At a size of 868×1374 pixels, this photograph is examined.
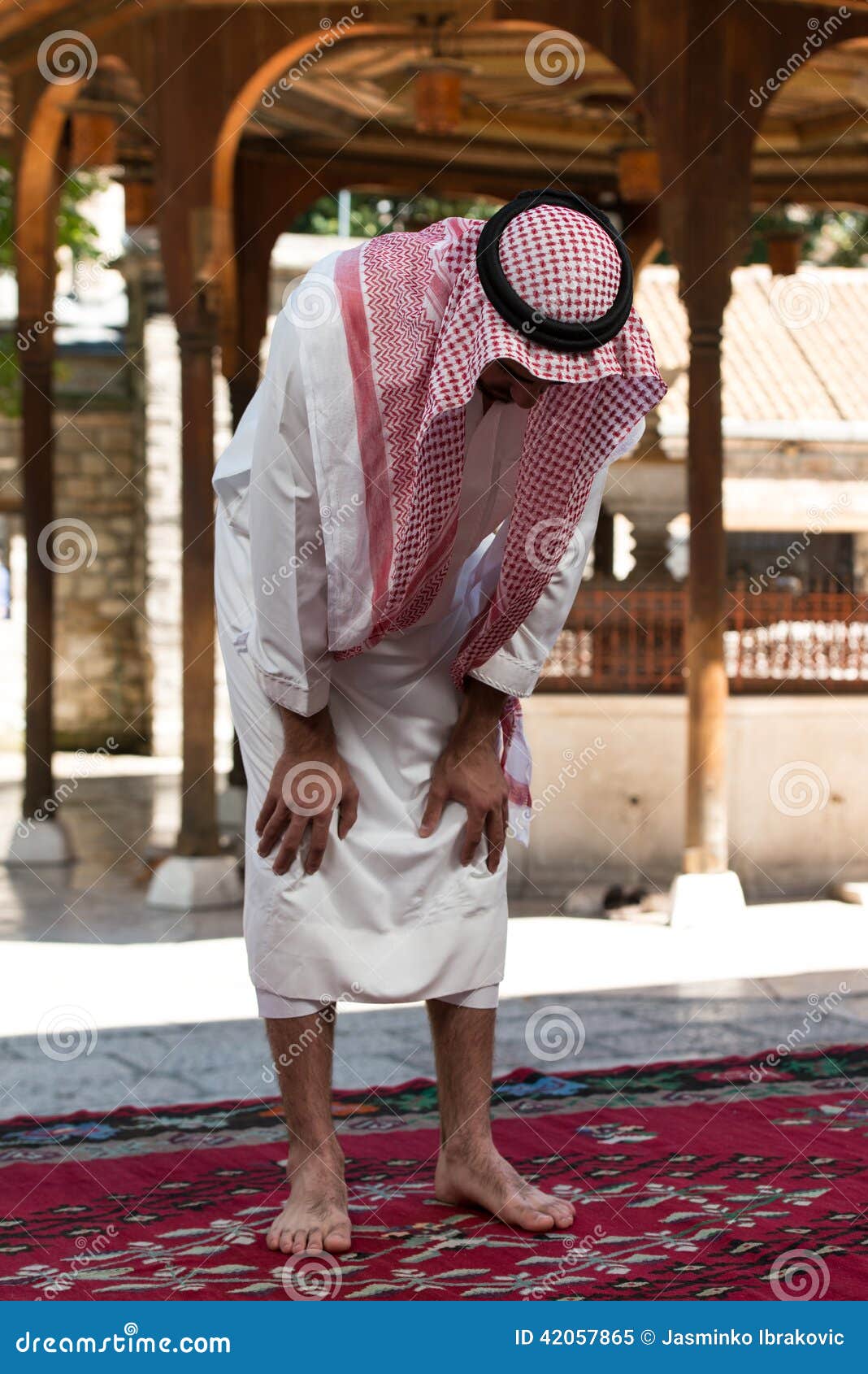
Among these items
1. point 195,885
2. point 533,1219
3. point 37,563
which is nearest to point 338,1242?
point 533,1219

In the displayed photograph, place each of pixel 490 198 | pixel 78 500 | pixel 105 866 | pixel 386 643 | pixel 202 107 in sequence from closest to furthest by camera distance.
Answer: pixel 386 643 → pixel 202 107 → pixel 105 866 → pixel 490 198 → pixel 78 500

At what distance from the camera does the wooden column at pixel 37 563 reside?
7.97 meters

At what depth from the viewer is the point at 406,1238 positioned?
2.86 metres

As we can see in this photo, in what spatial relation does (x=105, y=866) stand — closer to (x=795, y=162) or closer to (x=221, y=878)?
(x=221, y=878)

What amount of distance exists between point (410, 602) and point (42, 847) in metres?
5.41

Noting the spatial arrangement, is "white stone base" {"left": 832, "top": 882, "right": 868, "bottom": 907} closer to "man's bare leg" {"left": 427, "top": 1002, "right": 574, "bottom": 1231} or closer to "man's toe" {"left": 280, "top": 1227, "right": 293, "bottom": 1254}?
"man's bare leg" {"left": 427, "top": 1002, "right": 574, "bottom": 1231}

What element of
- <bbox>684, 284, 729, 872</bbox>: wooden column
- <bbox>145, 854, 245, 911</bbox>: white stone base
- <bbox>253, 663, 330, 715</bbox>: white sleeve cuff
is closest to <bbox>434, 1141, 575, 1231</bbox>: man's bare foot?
<bbox>253, 663, 330, 715</bbox>: white sleeve cuff

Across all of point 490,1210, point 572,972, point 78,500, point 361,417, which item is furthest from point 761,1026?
point 78,500

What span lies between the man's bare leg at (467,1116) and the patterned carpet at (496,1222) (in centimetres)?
5

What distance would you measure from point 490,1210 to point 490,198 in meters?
7.22

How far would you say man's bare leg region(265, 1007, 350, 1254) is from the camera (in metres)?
2.87

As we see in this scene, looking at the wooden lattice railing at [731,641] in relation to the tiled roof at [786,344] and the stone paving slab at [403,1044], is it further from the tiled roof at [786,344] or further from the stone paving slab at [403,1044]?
the tiled roof at [786,344]

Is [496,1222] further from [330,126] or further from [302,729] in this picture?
[330,126]

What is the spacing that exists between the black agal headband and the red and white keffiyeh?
0.9 inches
